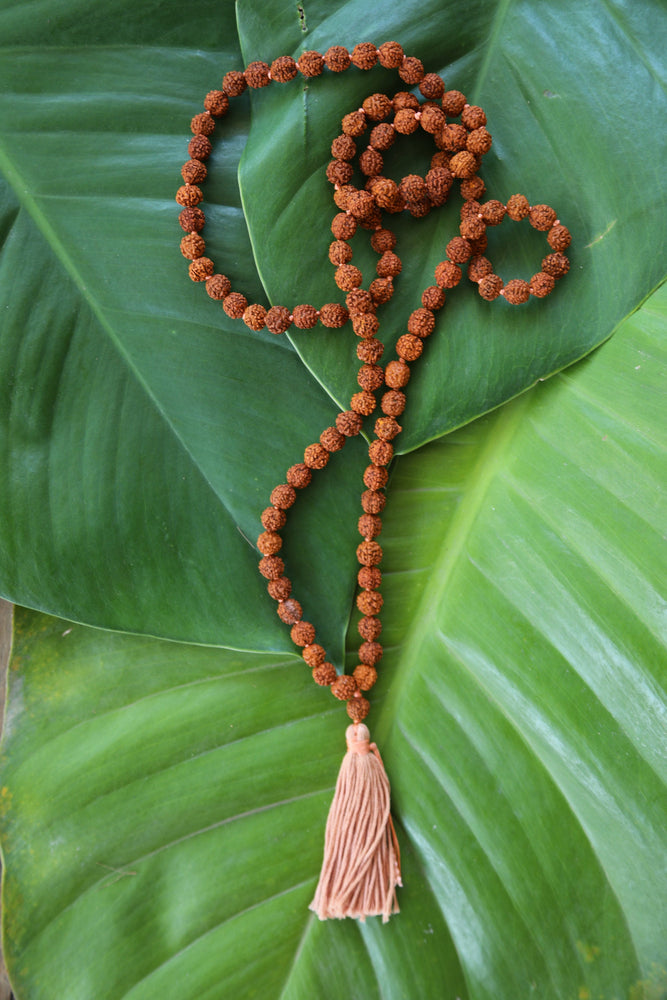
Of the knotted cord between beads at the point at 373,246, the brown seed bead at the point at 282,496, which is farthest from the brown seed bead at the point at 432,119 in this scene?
the brown seed bead at the point at 282,496

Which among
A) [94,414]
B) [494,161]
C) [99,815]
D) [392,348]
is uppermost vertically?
[494,161]

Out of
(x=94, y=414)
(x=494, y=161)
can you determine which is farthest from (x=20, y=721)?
(x=494, y=161)

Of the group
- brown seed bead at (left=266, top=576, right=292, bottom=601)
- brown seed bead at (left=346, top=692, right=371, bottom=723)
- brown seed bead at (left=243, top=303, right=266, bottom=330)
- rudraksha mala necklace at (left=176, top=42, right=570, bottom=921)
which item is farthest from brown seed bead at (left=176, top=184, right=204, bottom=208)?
brown seed bead at (left=346, top=692, right=371, bottom=723)

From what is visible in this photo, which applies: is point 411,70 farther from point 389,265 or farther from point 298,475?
point 298,475

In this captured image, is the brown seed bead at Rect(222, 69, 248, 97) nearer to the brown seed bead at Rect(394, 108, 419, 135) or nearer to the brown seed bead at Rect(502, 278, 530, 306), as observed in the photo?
the brown seed bead at Rect(394, 108, 419, 135)

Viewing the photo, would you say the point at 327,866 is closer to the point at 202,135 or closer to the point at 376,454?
the point at 376,454

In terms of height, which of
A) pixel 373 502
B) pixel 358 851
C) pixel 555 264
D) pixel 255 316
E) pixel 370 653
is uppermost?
pixel 555 264

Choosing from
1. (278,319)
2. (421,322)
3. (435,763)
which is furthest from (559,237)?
(435,763)
